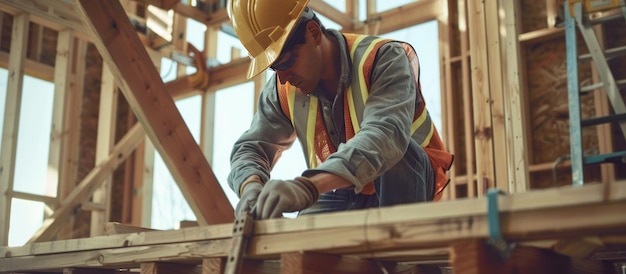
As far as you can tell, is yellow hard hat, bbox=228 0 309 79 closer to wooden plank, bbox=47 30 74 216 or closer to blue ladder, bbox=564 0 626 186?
blue ladder, bbox=564 0 626 186

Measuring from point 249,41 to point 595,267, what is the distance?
1.34m

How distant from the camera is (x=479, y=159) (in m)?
4.85

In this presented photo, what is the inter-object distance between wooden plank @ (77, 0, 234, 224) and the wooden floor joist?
1663 mm

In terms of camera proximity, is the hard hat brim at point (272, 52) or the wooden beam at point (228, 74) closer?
the hard hat brim at point (272, 52)

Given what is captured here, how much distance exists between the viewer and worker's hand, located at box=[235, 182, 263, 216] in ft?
7.63

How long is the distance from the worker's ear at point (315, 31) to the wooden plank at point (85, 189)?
414 centimetres

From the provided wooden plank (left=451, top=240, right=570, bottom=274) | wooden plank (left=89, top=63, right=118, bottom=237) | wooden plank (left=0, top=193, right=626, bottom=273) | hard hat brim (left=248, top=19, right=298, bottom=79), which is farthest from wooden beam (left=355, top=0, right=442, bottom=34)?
wooden plank (left=451, top=240, right=570, bottom=274)

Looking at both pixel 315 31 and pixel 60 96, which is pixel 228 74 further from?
pixel 315 31

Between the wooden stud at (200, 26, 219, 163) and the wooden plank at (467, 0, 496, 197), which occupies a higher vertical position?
the wooden stud at (200, 26, 219, 163)

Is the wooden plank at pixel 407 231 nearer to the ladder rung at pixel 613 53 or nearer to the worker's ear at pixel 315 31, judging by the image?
the worker's ear at pixel 315 31

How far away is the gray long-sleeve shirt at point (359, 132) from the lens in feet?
6.83

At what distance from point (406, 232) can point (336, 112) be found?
4.07ft

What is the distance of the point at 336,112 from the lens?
2666 mm

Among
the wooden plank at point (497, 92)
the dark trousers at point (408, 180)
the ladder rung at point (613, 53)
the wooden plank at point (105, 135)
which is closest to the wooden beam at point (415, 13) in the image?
the wooden plank at point (497, 92)
